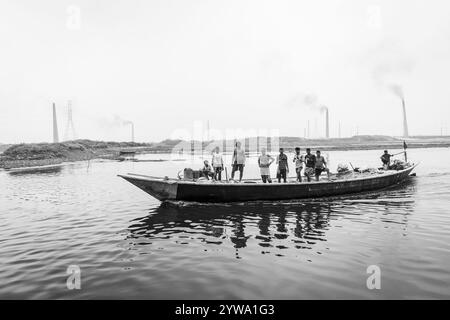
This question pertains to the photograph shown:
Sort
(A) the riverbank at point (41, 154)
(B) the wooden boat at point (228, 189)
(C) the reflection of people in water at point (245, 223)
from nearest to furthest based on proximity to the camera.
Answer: (C) the reflection of people in water at point (245, 223)
(B) the wooden boat at point (228, 189)
(A) the riverbank at point (41, 154)

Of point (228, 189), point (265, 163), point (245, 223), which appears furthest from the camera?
point (265, 163)

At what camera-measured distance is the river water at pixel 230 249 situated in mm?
6781

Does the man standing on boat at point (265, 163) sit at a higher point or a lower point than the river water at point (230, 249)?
higher

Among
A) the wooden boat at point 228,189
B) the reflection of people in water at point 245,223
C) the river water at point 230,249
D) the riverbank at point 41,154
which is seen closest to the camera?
the river water at point 230,249

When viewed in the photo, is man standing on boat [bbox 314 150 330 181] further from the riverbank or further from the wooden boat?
the riverbank

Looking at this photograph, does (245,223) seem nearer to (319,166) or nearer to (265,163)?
(265,163)

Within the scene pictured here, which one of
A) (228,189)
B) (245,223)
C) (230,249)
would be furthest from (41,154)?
(230,249)

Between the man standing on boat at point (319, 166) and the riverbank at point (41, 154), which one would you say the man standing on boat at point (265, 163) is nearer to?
the man standing on boat at point (319, 166)

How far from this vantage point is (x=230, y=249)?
9297 millimetres

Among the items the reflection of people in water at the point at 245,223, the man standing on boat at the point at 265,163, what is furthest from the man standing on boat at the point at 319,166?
the man standing on boat at the point at 265,163

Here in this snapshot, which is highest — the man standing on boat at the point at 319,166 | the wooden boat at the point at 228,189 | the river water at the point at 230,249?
the man standing on boat at the point at 319,166

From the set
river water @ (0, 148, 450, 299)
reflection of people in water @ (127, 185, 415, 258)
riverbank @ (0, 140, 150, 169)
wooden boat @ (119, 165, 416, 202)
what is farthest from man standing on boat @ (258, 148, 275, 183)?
riverbank @ (0, 140, 150, 169)

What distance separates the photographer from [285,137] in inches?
6344
